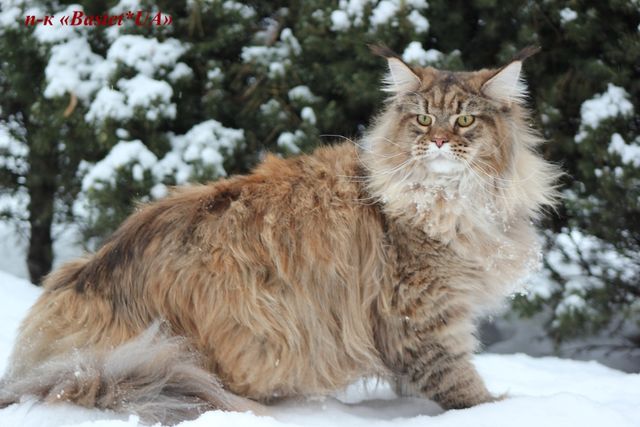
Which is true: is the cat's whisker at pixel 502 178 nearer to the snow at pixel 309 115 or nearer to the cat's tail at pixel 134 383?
the cat's tail at pixel 134 383

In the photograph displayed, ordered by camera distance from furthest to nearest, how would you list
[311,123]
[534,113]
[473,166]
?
1. [311,123]
2. [534,113]
3. [473,166]

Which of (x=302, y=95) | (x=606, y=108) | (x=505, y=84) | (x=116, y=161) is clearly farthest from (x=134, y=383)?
(x=606, y=108)

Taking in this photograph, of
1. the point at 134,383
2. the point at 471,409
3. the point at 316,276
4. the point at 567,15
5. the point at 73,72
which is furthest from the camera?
the point at 73,72

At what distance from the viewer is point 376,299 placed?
9.16ft

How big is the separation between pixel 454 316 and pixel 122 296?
129cm

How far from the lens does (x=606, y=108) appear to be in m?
4.18

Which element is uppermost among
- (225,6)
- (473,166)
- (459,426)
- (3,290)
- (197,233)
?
(225,6)

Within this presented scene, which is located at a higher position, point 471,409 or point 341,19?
point 341,19

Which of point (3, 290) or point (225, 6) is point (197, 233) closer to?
point (3, 290)

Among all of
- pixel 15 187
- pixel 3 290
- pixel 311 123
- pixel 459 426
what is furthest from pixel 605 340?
pixel 15 187

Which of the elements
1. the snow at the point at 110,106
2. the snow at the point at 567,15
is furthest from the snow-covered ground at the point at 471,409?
the snow at the point at 567,15

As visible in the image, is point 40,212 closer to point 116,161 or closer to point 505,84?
point 116,161

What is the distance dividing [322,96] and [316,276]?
8.50 feet

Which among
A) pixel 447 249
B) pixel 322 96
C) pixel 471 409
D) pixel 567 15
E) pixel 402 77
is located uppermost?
pixel 567 15
